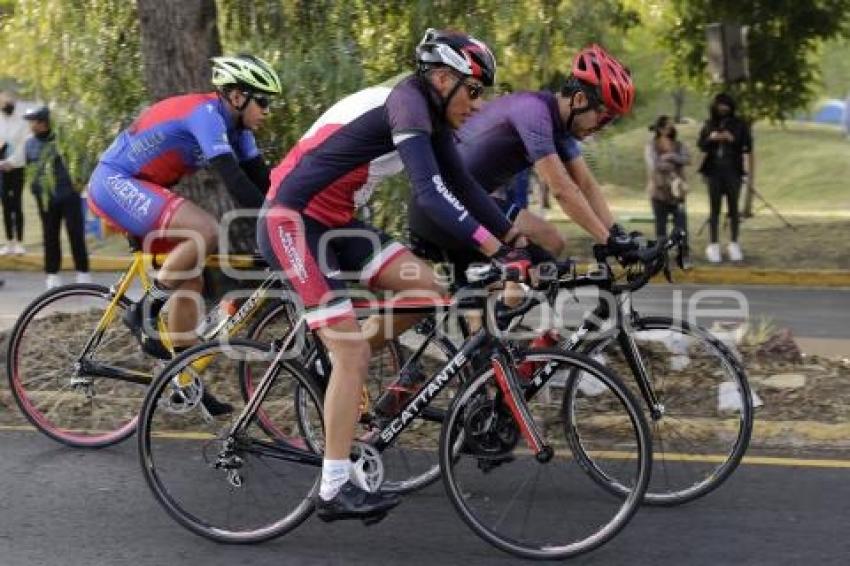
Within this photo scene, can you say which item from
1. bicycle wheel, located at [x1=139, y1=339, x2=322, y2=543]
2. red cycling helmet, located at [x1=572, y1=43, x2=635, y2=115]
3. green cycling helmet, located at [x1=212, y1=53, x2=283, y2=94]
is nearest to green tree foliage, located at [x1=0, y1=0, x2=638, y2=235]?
green cycling helmet, located at [x1=212, y1=53, x2=283, y2=94]

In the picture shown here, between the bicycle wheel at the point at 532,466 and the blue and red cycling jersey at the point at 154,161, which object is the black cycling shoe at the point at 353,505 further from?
the blue and red cycling jersey at the point at 154,161

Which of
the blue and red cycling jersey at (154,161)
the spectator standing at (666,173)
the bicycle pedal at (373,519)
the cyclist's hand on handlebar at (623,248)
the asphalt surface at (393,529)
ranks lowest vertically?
the spectator standing at (666,173)

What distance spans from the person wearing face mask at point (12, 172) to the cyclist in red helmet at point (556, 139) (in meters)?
9.44

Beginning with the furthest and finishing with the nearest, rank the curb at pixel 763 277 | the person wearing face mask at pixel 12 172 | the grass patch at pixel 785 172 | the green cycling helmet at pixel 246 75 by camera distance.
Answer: the grass patch at pixel 785 172, the curb at pixel 763 277, the person wearing face mask at pixel 12 172, the green cycling helmet at pixel 246 75

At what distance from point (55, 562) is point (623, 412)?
6.95 ft

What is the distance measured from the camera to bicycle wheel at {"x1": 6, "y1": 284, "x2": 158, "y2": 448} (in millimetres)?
6598

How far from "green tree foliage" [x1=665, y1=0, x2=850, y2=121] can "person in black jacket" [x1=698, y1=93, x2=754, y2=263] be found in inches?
143

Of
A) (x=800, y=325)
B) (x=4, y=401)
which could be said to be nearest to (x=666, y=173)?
(x=800, y=325)

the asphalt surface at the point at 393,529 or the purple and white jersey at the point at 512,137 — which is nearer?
the asphalt surface at the point at 393,529

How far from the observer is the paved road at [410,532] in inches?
192

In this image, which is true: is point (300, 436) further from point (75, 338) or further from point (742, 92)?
point (742, 92)

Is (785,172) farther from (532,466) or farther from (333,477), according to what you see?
(333,477)

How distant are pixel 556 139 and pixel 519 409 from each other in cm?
155

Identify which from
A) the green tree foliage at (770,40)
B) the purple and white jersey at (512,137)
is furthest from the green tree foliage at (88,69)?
the green tree foliage at (770,40)
